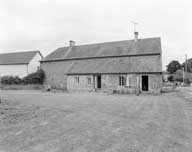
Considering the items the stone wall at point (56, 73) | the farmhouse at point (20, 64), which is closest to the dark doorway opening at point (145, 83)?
the stone wall at point (56, 73)

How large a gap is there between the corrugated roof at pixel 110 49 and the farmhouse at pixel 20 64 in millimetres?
5536

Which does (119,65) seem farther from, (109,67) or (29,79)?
(29,79)

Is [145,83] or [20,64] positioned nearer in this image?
[145,83]

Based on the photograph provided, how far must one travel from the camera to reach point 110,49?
92.8ft

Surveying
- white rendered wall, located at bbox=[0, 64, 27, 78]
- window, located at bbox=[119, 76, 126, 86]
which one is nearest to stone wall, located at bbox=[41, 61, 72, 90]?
white rendered wall, located at bbox=[0, 64, 27, 78]

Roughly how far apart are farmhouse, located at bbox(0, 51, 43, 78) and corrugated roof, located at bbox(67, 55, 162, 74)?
12053mm

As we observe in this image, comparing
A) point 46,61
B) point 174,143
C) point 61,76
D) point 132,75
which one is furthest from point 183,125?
point 46,61

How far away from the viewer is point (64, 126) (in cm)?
627

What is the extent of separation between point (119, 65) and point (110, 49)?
4.65 meters

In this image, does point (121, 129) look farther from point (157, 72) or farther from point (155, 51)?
point (155, 51)

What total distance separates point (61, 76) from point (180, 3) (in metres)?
20.4

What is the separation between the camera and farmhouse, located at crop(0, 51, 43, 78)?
3552 cm

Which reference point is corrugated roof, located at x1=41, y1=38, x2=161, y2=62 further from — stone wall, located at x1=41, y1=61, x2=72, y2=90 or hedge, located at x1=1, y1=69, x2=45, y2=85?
hedge, located at x1=1, y1=69, x2=45, y2=85

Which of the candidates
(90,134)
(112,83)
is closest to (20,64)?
(112,83)
